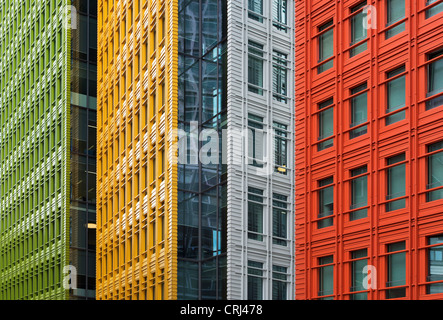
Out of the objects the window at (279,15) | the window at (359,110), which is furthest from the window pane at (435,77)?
the window at (279,15)

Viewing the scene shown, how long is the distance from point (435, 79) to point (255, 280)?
18384mm

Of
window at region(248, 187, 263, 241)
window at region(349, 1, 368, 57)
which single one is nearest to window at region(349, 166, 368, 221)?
window at region(349, 1, 368, 57)

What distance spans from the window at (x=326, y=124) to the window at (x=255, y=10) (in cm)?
1214

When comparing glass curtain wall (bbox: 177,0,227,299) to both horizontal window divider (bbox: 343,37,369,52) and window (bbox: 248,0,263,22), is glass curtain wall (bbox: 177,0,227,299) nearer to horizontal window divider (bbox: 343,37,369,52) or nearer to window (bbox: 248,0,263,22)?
window (bbox: 248,0,263,22)

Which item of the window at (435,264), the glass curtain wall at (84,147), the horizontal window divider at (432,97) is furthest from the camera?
the glass curtain wall at (84,147)

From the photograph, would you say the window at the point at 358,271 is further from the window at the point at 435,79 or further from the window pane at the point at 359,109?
the window at the point at 435,79

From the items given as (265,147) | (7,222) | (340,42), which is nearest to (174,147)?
(265,147)

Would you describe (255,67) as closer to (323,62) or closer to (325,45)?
(325,45)

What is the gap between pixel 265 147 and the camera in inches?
2018

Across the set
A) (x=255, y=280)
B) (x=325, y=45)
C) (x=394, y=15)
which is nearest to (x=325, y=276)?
(x=255, y=280)

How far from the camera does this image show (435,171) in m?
34.9

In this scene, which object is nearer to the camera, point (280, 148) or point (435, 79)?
point (435, 79)

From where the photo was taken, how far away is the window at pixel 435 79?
35062 millimetres

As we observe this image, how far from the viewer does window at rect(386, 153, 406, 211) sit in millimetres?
36438
